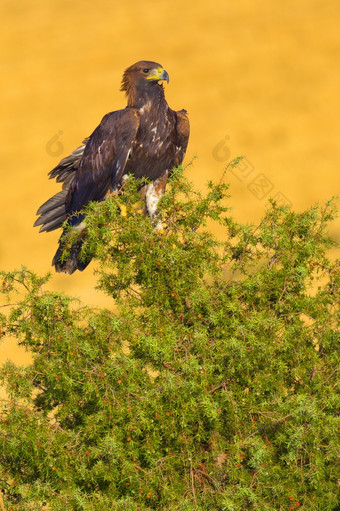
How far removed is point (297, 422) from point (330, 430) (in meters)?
0.26

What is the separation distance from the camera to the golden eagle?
28.0 feet

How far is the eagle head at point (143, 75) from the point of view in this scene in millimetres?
8727

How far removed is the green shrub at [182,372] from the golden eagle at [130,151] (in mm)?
1686

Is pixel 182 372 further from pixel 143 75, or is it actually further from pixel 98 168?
pixel 143 75

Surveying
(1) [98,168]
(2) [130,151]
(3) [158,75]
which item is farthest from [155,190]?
(3) [158,75]

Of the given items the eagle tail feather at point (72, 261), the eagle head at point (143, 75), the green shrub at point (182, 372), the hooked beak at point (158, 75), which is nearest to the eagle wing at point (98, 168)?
the eagle head at point (143, 75)

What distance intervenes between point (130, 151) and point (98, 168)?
1.44 ft

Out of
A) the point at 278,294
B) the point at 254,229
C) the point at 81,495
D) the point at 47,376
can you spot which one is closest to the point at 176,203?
the point at 254,229

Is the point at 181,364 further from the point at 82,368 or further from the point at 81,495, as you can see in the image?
the point at 81,495

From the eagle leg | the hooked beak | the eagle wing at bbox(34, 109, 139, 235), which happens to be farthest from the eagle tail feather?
the hooked beak

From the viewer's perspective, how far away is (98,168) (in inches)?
341

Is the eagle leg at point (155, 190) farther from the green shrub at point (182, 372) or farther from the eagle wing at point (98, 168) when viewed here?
the green shrub at point (182, 372)

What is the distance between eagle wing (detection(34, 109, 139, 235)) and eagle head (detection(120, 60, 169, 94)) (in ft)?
1.24

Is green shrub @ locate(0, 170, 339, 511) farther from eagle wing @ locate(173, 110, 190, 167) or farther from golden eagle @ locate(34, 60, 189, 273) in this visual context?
eagle wing @ locate(173, 110, 190, 167)
